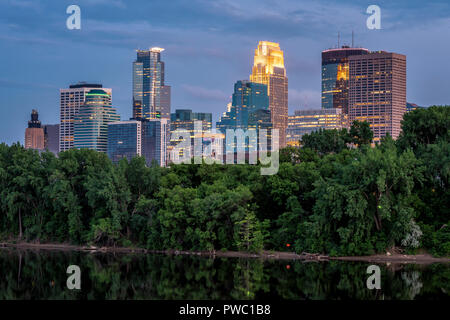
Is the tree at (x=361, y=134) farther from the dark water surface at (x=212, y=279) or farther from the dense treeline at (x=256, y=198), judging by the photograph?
the dark water surface at (x=212, y=279)

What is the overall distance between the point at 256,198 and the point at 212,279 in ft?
55.0

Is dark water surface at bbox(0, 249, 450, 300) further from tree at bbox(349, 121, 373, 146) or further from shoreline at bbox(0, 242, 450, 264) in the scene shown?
tree at bbox(349, 121, 373, 146)

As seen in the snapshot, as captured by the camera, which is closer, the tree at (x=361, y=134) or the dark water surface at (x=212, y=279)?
the dark water surface at (x=212, y=279)

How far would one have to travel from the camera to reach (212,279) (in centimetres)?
4231

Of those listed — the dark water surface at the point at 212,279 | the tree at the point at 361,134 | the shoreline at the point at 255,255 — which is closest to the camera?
the dark water surface at the point at 212,279

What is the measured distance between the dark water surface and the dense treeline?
10.8 feet

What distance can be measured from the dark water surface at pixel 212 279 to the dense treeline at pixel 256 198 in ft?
10.8

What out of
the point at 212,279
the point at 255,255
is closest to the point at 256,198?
the point at 255,255

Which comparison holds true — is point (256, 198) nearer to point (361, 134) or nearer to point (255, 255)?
point (255, 255)

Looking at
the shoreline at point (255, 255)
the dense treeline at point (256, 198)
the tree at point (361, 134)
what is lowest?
the shoreline at point (255, 255)

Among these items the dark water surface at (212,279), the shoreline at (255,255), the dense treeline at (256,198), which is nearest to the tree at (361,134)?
the dense treeline at (256,198)

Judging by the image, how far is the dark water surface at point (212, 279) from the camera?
121 ft

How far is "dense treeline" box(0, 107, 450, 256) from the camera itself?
165 ft
